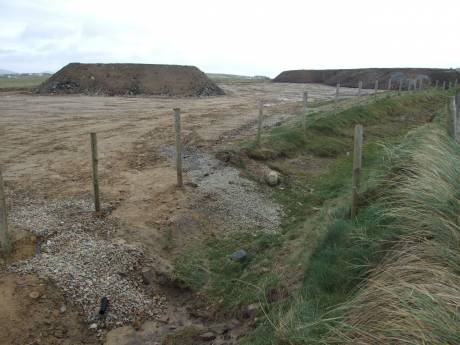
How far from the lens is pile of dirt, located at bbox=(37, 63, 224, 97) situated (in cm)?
3038

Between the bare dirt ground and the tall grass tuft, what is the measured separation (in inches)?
90.6

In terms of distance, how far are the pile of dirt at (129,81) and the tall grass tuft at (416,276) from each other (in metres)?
26.3

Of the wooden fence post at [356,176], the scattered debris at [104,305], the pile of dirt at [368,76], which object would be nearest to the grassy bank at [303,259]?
the wooden fence post at [356,176]

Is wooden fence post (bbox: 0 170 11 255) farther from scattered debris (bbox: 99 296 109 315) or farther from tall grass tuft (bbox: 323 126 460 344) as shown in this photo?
tall grass tuft (bbox: 323 126 460 344)

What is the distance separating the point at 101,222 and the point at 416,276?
14.5 feet

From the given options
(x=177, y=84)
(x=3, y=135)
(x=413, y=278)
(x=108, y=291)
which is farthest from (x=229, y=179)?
(x=177, y=84)

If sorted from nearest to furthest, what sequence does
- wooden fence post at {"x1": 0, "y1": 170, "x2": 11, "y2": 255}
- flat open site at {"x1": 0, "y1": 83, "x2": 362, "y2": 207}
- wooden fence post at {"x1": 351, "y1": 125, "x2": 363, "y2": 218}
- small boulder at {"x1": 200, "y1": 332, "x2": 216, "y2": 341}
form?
1. small boulder at {"x1": 200, "y1": 332, "x2": 216, "y2": 341}
2. wooden fence post at {"x1": 0, "y1": 170, "x2": 11, "y2": 255}
3. wooden fence post at {"x1": 351, "y1": 125, "x2": 363, "y2": 218}
4. flat open site at {"x1": 0, "y1": 83, "x2": 362, "y2": 207}

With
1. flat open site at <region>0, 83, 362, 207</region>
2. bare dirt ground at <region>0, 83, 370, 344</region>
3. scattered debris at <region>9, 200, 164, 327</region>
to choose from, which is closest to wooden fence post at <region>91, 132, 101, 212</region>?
bare dirt ground at <region>0, 83, 370, 344</region>

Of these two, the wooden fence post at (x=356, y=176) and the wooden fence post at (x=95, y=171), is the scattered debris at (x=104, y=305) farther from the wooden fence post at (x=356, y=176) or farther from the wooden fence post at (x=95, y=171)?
the wooden fence post at (x=356, y=176)

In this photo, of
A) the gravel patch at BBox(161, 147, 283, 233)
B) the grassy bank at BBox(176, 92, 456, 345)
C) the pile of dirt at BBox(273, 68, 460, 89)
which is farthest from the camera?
the pile of dirt at BBox(273, 68, 460, 89)

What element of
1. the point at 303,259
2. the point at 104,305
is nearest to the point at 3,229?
the point at 104,305

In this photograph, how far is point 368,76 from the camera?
4897cm

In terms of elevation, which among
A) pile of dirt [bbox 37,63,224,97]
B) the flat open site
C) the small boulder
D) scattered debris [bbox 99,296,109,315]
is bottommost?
the small boulder

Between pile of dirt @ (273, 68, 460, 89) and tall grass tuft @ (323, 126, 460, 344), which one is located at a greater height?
pile of dirt @ (273, 68, 460, 89)
